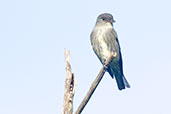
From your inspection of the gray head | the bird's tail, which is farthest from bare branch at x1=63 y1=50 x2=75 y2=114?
the gray head

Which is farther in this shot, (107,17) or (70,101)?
(107,17)

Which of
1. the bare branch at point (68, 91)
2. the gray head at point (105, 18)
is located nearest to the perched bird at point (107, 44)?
the gray head at point (105, 18)

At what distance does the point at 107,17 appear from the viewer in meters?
8.98

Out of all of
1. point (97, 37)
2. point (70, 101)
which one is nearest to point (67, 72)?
point (70, 101)

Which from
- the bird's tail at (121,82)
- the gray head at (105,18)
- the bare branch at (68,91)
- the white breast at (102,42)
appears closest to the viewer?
the bare branch at (68,91)

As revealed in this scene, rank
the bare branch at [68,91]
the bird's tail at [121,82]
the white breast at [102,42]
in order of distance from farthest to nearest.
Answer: the bird's tail at [121,82], the white breast at [102,42], the bare branch at [68,91]

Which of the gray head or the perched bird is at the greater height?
the gray head

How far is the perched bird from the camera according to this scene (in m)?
8.55

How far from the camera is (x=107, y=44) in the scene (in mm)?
8562

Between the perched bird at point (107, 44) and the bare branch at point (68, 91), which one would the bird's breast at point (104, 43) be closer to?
the perched bird at point (107, 44)

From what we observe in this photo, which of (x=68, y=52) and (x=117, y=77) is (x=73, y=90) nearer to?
(x=68, y=52)

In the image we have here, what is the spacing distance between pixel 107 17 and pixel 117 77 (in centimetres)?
134

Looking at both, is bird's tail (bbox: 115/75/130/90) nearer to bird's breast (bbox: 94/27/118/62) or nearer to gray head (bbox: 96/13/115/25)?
bird's breast (bbox: 94/27/118/62)

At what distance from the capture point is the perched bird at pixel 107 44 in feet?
28.0
